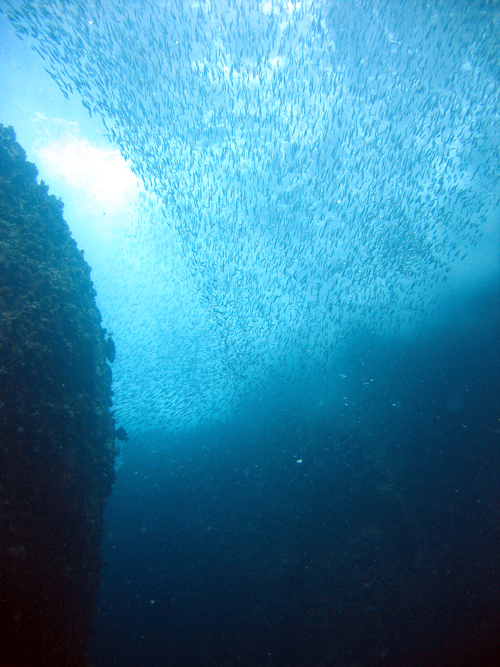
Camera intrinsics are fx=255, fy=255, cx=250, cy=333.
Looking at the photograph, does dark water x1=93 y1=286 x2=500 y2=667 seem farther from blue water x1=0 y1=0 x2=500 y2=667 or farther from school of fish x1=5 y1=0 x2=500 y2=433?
school of fish x1=5 y1=0 x2=500 y2=433

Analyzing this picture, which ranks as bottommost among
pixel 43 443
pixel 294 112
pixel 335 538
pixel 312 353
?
pixel 335 538

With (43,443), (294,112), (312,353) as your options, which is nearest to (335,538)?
(43,443)

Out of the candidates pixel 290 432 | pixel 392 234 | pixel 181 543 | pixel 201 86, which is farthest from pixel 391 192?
pixel 181 543

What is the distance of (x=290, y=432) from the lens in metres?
15.1

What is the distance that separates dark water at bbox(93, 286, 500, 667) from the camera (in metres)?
7.22

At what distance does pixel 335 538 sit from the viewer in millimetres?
9305

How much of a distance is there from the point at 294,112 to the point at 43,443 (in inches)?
700

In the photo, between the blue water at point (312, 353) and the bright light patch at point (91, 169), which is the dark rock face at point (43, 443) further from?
the bright light patch at point (91, 169)

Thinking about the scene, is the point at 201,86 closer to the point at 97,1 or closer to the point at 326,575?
the point at 97,1

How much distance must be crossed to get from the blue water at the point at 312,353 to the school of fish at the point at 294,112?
0.09m

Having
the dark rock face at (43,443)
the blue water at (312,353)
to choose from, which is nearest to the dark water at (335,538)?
the blue water at (312,353)

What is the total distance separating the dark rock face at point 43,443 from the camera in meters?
4.55

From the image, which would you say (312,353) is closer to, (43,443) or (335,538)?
(335,538)

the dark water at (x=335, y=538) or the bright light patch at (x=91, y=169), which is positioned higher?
the bright light patch at (x=91, y=169)
